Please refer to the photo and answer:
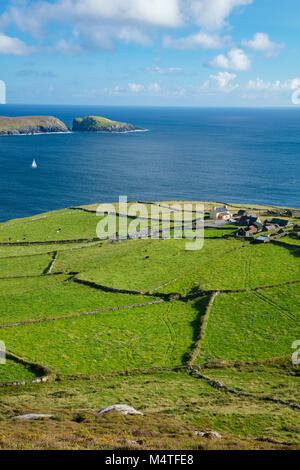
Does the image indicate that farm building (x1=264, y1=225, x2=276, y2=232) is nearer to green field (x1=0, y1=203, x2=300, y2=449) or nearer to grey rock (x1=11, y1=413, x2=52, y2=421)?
green field (x1=0, y1=203, x2=300, y2=449)

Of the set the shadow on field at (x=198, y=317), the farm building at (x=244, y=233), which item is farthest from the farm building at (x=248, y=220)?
the shadow on field at (x=198, y=317)

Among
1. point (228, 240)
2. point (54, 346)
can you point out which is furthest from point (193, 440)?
point (228, 240)

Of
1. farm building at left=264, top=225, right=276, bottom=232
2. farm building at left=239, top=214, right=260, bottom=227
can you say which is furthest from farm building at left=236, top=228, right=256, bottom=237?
farm building at left=239, top=214, right=260, bottom=227

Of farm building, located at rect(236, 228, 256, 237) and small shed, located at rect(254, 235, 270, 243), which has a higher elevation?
farm building, located at rect(236, 228, 256, 237)

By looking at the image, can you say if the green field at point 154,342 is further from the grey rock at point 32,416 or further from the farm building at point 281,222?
the farm building at point 281,222

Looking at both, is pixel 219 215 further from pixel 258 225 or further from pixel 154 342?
pixel 154 342

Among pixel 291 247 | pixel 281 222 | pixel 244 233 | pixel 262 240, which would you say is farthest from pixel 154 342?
pixel 281 222

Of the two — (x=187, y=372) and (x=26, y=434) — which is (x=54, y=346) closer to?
(x=187, y=372)
